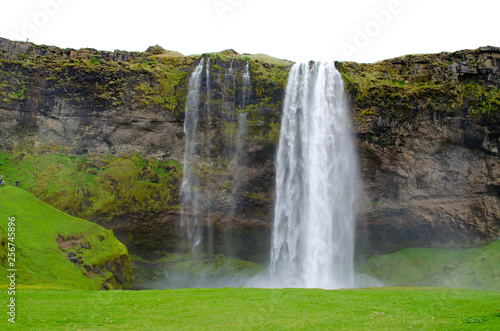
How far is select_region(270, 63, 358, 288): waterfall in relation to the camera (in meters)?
36.1

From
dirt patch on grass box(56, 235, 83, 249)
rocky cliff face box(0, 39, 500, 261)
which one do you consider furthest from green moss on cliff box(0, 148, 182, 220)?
dirt patch on grass box(56, 235, 83, 249)

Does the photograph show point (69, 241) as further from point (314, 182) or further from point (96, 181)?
point (314, 182)

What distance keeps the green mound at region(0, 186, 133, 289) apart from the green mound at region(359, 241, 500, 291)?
2696 centimetres

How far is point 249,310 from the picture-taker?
17.4m

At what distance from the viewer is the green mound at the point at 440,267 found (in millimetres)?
34219

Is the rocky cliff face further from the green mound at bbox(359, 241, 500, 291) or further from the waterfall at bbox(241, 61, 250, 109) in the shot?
the green mound at bbox(359, 241, 500, 291)

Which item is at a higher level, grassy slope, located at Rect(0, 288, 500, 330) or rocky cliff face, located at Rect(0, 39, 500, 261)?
rocky cliff face, located at Rect(0, 39, 500, 261)

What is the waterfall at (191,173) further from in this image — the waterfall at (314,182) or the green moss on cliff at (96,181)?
the waterfall at (314,182)

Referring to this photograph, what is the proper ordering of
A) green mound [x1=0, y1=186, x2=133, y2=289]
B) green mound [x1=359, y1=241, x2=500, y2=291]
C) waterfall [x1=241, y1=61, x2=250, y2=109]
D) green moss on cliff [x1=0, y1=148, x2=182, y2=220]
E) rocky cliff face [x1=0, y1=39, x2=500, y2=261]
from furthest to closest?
waterfall [x1=241, y1=61, x2=250, y2=109] < rocky cliff face [x1=0, y1=39, x2=500, y2=261] < green moss on cliff [x1=0, y1=148, x2=182, y2=220] < green mound [x1=359, y1=241, x2=500, y2=291] < green mound [x1=0, y1=186, x2=133, y2=289]

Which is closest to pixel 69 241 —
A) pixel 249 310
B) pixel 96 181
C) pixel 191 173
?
pixel 96 181

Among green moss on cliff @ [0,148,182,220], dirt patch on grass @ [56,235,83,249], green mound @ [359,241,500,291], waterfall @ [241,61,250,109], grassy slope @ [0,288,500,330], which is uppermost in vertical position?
waterfall @ [241,61,250,109]

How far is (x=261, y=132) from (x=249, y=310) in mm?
24128

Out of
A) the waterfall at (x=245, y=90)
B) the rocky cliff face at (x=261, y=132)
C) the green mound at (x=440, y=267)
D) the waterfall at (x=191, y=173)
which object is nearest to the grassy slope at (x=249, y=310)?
the green mound at (x=440, y=267)

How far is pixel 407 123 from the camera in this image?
38.8 meters
